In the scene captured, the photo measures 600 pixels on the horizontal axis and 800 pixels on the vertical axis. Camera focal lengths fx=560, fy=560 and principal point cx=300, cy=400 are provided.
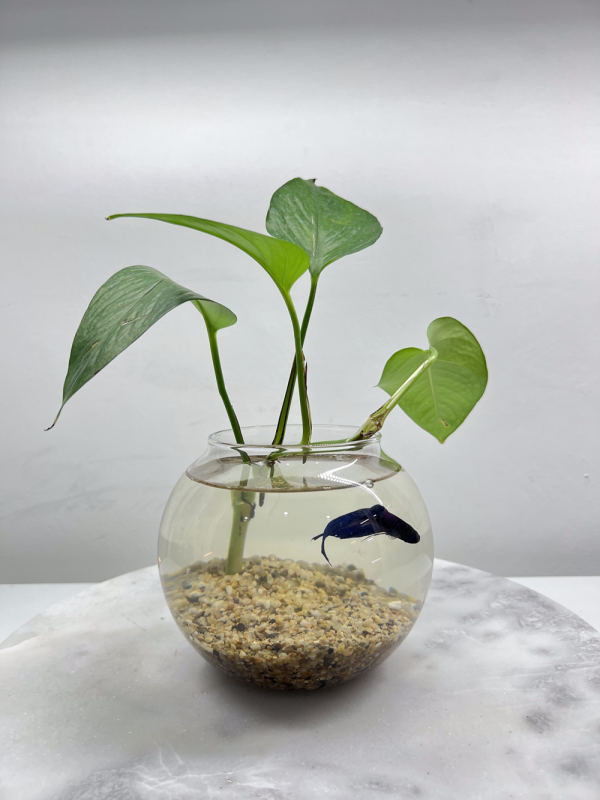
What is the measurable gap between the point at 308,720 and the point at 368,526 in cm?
17

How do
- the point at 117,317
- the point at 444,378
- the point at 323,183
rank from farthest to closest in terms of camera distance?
the point at 323,183
the point at 444,378
the point at 117,317

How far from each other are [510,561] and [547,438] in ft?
0.86

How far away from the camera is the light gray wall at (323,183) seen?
989mm

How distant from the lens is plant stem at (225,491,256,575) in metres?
0.46

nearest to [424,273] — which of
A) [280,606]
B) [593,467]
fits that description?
[593,467]

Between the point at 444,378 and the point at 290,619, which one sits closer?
the point at 290,619

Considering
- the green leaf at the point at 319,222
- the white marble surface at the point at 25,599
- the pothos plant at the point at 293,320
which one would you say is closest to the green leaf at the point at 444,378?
the pothos plant at the point at 293,320

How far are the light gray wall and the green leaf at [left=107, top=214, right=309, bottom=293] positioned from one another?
21.9 inches

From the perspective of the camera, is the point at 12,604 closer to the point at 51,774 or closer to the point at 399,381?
the point at 51,774

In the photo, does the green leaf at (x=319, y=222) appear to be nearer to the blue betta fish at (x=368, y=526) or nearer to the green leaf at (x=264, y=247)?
the green leaf at (x=264, y=247)

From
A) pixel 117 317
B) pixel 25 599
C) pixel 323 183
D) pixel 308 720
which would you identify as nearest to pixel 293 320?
pixel 117 317

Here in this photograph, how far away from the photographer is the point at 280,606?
0.45 metres

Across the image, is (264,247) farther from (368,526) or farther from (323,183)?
(323,183)

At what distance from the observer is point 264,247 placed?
445 millimetres
